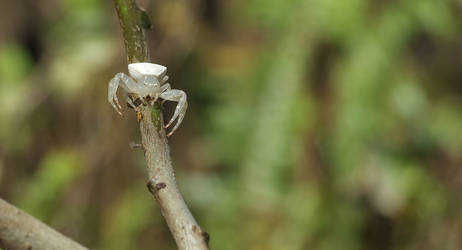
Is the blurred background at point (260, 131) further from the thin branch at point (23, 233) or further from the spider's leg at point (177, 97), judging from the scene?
the thin branch at point (23, 233)

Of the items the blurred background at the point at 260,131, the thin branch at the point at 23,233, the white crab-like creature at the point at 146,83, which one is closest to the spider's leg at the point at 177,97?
the white crab-like creature at the point at 146,83

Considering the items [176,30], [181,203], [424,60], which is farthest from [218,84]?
[181,203]

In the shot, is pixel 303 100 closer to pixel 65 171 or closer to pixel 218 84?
pixel 218 84

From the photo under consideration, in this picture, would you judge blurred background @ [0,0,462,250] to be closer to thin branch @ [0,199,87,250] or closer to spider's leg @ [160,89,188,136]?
spider's leg @ [160,89,188,136]

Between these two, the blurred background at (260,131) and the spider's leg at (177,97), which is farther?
the blurred background at (260,131)

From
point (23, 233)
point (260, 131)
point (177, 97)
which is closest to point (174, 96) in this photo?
point (177, 97)

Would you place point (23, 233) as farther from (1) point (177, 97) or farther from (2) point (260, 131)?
(2) point (260, 131)
